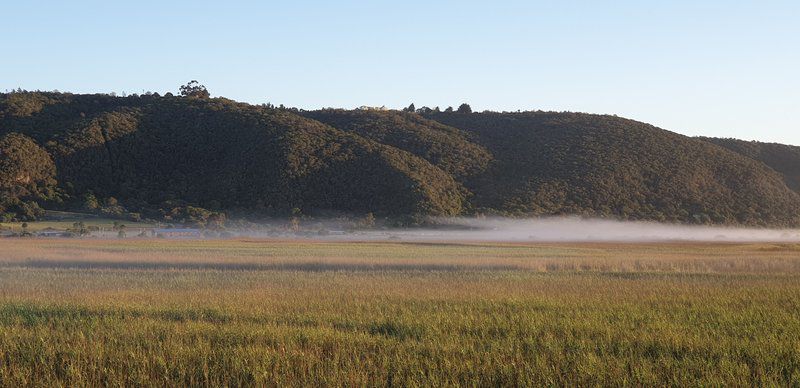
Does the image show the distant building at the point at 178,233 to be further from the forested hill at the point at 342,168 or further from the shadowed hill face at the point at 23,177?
the shadowed hill face at the point at 23,177

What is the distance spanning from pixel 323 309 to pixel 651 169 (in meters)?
70.7

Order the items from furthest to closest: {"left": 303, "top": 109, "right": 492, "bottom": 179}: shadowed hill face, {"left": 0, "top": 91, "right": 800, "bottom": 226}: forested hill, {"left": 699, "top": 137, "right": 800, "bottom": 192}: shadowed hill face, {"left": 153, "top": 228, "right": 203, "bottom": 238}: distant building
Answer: {"left": 699, "top": 137, "right": 800, "bottom": 192}: shadowed hill face, {"left": 303, "top": 109, "right": 492, "bottom": 179}: shadowed hill face, {"left": 0, "top": 91, "right": 800, "bottom": 226}: forested hill, {"left": 153, "top": 228, "right": 203, "bottom": 238}: distant building

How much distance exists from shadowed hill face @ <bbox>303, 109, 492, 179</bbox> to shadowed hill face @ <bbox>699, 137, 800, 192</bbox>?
3723cm

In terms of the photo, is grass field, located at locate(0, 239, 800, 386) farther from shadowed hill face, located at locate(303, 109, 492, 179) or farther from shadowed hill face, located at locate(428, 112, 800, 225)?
shadowed hill face, located at locate(303, 109, 492, 179)

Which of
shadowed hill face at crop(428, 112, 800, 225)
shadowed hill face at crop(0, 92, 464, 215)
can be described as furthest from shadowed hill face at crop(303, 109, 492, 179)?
shadowed hill face at crop(0, 92, 464, 215)

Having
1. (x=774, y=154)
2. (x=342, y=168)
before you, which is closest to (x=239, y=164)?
(x=342, y=168)

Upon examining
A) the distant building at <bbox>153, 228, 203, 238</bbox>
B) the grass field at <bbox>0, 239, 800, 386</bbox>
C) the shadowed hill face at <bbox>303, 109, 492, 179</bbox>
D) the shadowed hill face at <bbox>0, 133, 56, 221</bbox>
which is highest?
the shadowed hill face at <bbox>303, 109, 492, 179</bbox>

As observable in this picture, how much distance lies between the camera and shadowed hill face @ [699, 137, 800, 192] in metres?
95.2

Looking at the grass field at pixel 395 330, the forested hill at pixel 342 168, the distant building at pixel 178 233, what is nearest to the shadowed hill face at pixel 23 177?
the forested hill at pixel 342 168

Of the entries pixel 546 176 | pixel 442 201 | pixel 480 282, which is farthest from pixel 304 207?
pixel 480 282

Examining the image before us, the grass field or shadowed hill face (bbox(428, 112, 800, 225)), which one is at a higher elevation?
shadowed hill face (bbox(428, 112, 800, 225))

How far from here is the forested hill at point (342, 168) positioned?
6731cm

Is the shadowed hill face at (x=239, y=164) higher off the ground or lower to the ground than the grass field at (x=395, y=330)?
higher

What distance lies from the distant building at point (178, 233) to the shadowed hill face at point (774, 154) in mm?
70515
